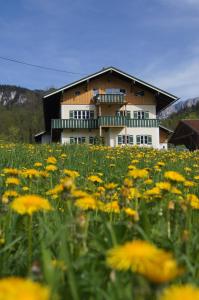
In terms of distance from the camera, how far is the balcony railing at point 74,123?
35.0 meters

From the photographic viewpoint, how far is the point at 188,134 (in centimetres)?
5212

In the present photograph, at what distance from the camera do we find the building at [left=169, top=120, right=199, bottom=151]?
50344 millimetres

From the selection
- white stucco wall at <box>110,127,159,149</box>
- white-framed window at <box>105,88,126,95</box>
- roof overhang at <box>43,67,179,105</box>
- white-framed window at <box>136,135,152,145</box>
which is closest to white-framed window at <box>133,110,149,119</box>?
white stucco wall at <box>110,127,159,149</box>

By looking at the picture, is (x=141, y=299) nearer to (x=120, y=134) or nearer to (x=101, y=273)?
(x=101, y=273)

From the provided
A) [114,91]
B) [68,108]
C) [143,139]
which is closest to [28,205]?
[114,91]

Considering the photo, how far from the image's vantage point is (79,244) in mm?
1365

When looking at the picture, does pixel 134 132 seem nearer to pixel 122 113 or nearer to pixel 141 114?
pixel 141 114

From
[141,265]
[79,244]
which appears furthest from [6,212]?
Answer: [141,265]

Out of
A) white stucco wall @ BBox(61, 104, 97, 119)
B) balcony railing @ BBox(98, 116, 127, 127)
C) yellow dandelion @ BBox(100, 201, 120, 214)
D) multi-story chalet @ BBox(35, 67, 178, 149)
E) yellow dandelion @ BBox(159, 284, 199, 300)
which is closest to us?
yellow dandelion @ BBox(159, 284, 199, 300)

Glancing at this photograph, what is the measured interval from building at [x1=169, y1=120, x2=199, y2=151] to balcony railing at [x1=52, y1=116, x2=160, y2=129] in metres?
14.2

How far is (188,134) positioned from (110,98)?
2018 cm

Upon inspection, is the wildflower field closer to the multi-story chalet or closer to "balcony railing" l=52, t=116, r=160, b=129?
"balcony railing" l=52, t=116, r=160, b=129

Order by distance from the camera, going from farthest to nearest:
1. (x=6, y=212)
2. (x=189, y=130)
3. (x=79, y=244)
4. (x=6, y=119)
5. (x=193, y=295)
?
(x=6, y=119)
(x=189, y=130)
(x=6, y=212)
(x=79, y=244)
(x=193, y=295)

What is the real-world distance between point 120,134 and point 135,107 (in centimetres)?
292
